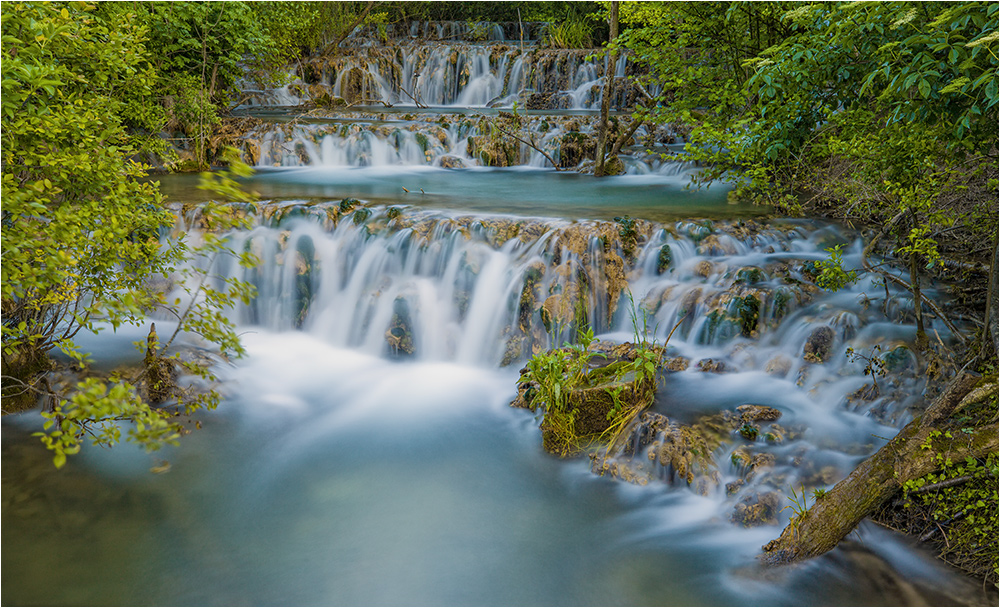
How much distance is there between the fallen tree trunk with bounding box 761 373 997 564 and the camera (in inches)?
139

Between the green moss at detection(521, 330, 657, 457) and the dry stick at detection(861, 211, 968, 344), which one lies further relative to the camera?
the green moss at detection(521, 330, 657, 457)

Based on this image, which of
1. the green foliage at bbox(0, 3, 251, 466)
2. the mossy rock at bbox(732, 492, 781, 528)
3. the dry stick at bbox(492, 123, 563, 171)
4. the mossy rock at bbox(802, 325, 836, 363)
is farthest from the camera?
the dry stick at bbox(492, 123, 563, 171)

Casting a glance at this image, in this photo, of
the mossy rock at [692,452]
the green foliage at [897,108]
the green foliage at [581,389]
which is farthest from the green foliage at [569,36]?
the mossy rock at [692,452]

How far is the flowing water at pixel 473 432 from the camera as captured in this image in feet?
12.4

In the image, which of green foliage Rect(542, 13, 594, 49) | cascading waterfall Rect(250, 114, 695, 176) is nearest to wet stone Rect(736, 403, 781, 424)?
cascading waterfall Rect(250, 114, 695, 176)

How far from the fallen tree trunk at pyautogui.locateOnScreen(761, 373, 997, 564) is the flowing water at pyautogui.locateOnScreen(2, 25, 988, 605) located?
0.14 meters

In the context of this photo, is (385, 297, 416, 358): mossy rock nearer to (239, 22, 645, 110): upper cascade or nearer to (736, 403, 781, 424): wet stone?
(736, 403, 781, 424): wet stone

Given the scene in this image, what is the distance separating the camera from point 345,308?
7332 millimetres

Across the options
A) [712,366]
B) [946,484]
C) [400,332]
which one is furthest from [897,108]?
[400,332]

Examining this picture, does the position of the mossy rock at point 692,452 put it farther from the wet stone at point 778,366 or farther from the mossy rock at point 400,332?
the mossy rock at point 400,332

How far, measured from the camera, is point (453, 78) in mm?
17625

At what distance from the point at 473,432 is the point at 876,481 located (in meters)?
3.03

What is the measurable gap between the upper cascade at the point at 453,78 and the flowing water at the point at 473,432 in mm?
8441

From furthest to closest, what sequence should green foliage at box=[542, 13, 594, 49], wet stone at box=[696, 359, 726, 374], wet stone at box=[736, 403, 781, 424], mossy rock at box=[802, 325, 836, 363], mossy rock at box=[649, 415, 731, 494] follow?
green foliage at box=[542, 13, 594, 49] → wet stone at box=[696, 359, 726, 374] → mossy rock at box=[802, 325, 836, 363] → wet stone at box=[736, 403, 781, 424] → mossy rock at box=[649, 415, 731, 494]
